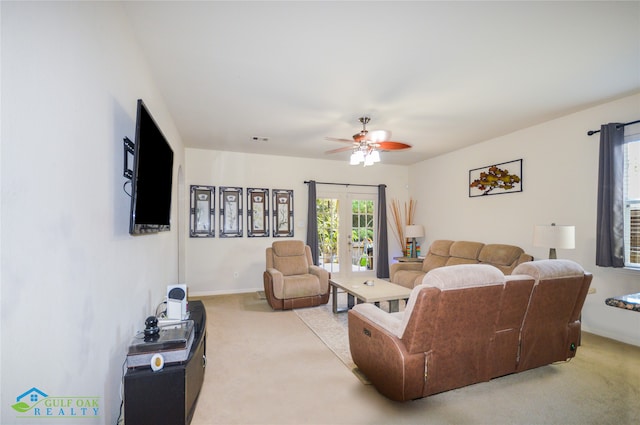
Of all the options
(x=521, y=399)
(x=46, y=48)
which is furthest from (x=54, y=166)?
(x=521, y=399)

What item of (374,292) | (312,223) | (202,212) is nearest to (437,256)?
(374,292)

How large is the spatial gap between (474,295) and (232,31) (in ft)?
7.97

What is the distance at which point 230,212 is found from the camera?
5.43 m

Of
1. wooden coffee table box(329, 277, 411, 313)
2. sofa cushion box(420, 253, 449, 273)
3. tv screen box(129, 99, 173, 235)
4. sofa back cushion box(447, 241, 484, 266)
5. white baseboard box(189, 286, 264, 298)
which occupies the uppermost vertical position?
tv screen box(129, 99, 173, 235)

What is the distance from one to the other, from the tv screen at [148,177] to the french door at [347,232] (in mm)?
3974

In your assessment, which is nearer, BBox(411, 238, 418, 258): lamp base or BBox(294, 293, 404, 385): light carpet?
BBox(294, 293, 404, 385): light carpet

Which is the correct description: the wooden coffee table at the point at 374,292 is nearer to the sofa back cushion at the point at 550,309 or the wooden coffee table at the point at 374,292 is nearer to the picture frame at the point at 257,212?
the sofa back cushion at the point at 550,309

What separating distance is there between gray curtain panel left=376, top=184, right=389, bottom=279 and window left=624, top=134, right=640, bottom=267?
3.73 meters

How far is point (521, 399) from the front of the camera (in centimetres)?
208

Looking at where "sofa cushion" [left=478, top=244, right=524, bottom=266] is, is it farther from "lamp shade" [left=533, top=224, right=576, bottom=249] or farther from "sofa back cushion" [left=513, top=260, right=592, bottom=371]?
"sofa back cushion" [left=513, top=260, right=592, bottom=371]

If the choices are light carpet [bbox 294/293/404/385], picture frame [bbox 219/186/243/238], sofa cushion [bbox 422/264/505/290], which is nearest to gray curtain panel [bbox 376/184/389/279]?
light carpet [bbox 294/293/404/385]

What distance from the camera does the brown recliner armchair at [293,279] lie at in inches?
167

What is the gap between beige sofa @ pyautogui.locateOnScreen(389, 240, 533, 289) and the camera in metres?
3.95

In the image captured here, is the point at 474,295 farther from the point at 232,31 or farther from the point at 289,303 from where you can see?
the point at 289,303
